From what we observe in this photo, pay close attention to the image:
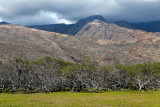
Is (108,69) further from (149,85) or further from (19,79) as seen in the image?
(19,79)

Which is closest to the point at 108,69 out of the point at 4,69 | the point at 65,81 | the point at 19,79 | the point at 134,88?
the point at 134,88

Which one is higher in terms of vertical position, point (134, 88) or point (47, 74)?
point (47, 74)

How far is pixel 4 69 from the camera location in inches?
1622

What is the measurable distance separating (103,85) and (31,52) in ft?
194

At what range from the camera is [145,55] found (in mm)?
105438

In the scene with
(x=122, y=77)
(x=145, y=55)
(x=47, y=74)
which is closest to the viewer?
(x=47, y=74)

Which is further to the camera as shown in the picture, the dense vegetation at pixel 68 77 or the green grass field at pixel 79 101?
the dense vegetation at pixel 68 77

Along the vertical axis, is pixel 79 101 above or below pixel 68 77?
above

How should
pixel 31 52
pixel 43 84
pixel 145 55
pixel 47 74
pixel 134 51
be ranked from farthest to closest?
pixel 134 51 < pixel 145 55 < pixel 31 52 < pixel 47 74 < pixel 43 84

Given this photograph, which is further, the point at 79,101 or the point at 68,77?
the point at 68,77

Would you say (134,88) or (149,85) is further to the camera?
(134,88)

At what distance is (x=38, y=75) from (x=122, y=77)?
2182 cm

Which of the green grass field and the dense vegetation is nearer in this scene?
the green grass field

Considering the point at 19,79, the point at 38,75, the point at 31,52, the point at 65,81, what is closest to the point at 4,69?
the point at 19,79
